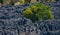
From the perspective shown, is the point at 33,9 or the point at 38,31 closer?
the point at 38,31

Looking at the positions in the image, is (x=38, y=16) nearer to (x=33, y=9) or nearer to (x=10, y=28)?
(x=33, y=9)

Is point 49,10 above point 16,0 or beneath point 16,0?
above

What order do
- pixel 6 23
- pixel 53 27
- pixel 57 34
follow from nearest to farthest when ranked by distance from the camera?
1. pixel 57 34
2. pixel 53 27
3. pixel 6 23

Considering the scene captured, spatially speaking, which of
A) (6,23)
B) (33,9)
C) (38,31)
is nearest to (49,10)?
(33,9)

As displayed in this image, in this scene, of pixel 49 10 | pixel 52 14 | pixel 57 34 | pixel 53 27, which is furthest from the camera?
pixel 49 10

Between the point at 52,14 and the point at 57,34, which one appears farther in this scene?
the point at 52,14

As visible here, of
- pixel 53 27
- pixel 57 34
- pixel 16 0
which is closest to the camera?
pixel 57 34

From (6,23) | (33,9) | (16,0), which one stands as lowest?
(16,0)

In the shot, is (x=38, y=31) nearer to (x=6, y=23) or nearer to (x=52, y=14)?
(x=6, y=23)

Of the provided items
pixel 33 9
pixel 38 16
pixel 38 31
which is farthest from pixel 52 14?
pixel 38 31
